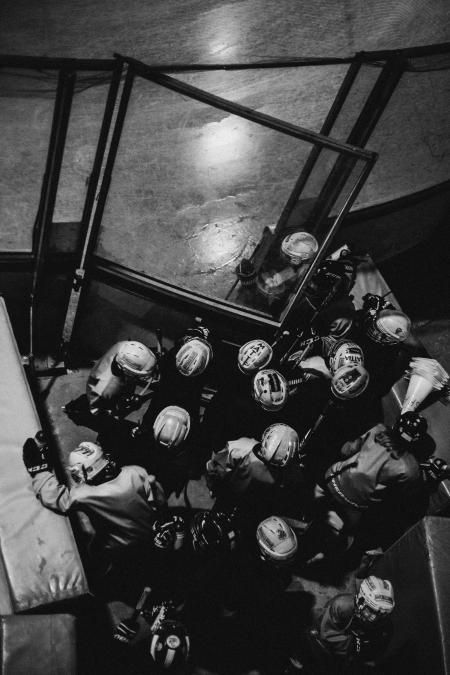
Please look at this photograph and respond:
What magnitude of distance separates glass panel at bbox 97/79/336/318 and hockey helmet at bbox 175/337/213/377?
1.36 metres

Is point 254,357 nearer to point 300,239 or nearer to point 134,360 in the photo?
point 134,360

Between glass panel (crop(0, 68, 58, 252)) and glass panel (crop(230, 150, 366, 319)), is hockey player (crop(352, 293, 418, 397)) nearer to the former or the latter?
glass panel (crop(230, 150, 366, 319))

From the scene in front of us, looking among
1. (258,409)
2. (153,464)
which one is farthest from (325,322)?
(153,464)

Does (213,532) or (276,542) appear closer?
(276,542)

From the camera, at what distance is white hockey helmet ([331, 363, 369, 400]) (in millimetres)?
5180

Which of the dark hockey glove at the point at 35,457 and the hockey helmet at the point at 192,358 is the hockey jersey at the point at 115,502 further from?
the hockey helmet at the point at 192,358

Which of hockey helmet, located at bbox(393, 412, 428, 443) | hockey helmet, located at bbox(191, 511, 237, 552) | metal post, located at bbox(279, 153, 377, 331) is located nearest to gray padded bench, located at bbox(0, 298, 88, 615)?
hockey helmet, located at bbox(191, 511, 237, 552)

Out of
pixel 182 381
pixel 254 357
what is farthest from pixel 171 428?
pixel 254 357

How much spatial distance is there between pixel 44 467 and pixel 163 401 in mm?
1339

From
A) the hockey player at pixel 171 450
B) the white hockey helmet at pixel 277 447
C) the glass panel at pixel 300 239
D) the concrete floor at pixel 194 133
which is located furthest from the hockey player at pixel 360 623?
the concrete floor at pixel 194 133

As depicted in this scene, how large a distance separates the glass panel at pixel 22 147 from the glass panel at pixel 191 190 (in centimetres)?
103

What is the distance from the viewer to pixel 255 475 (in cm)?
478

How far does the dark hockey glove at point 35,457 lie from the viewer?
4.61 metres

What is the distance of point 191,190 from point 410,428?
479 cm
